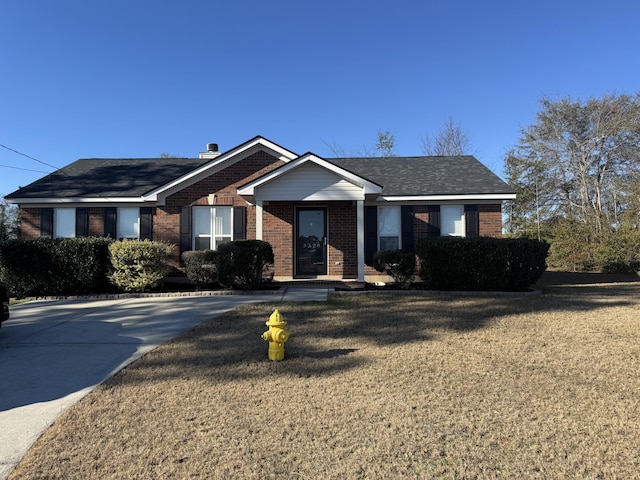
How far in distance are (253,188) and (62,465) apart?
29.4 feet

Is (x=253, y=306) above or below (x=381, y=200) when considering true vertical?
below

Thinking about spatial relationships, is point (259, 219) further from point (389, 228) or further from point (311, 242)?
point (389, 228)

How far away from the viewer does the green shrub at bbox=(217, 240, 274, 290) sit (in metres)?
9.81

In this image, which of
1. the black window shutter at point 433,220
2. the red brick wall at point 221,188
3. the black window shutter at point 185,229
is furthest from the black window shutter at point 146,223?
the black window shutter at point 433,220

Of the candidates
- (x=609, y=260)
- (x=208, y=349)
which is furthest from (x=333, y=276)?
(x=609, y=260)

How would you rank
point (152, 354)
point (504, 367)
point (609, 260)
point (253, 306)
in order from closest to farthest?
point (504, 367)
point (152, 354)
point (253, 306)
point (609, 260)

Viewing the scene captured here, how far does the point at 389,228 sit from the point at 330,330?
7.42 m

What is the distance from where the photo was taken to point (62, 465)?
8.50 ft

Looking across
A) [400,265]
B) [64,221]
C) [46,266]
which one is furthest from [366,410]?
[64,221]

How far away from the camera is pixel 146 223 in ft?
42.0

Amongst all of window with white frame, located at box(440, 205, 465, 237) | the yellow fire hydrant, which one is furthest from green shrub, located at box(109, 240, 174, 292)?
window with white frame, located at box(440, 205, 465, 237)

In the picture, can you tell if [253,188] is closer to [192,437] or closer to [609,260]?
[192,437]

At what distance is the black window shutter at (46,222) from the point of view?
1293 centimetres

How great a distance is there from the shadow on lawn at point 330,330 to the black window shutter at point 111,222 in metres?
7.47
